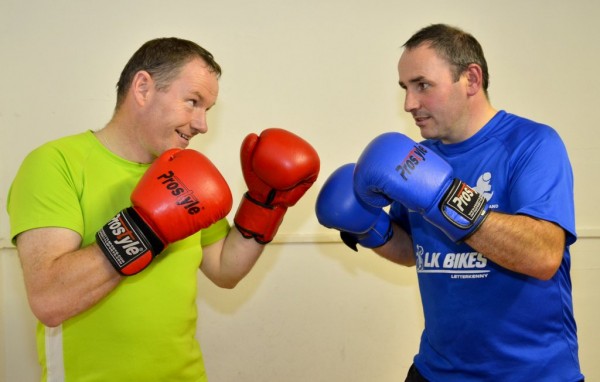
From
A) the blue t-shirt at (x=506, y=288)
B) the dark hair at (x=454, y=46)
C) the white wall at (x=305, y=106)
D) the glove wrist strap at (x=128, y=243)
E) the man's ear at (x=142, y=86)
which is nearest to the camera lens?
the glove wrist strap at (x=128, y=243)

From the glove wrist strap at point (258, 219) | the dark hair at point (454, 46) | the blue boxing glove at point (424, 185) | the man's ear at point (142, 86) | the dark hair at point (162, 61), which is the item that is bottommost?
the glove wrist strap at point (258, 219)

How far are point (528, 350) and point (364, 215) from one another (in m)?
0.56

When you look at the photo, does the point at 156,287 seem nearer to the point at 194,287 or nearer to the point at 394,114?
the point at 194,287

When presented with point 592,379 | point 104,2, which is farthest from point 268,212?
point 592,379

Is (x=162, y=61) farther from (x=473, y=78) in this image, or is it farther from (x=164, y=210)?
(x=473, y=78)

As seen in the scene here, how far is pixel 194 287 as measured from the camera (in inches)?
57.4

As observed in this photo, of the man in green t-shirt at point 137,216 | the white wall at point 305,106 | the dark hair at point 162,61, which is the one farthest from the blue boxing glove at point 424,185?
the white wall at point 305,106

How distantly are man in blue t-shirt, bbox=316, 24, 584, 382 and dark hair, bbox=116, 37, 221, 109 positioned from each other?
1.80 feet

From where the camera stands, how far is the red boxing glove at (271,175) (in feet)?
4.82

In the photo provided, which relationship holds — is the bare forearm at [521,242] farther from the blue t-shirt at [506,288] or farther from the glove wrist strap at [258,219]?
the glove wrist strap at [258,219]

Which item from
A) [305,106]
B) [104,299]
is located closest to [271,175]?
[104,299]

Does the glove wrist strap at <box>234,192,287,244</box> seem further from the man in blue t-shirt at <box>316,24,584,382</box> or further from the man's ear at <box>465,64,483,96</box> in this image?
the man's ear at <box>465,64,483,96</box>

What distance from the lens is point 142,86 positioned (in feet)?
4.56

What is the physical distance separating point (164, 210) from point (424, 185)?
60 cm
